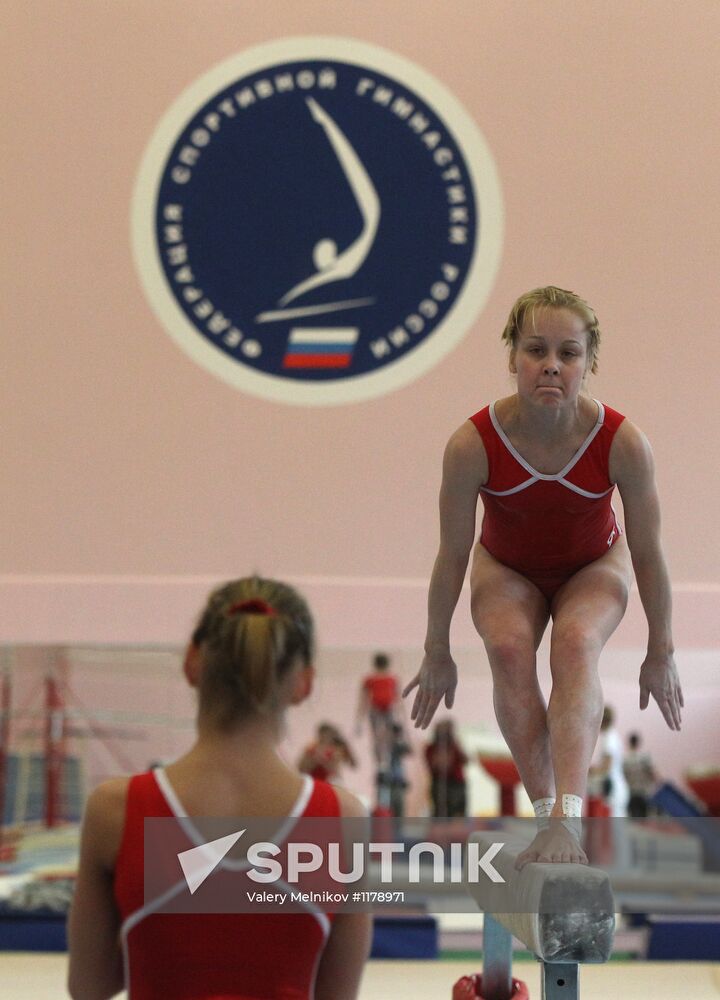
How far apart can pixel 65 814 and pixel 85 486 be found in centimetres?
171

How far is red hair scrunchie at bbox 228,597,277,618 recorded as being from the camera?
191 cm

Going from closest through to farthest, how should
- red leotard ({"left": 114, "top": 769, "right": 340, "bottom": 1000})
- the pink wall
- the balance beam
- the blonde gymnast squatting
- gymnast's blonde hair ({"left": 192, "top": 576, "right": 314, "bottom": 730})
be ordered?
red leotard ({"left": 114, "top": 769, "right": 340, "bottom": 1000}), gymnast's blonde hair ({"left": 192, "top": 576, "right": 314, "bottom": 730}), the balance beam, the blonde gymnast squatting, the pink wall

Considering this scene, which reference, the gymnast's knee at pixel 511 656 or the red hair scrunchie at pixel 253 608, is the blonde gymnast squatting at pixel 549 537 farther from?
the red hair scrunchie at pixel 253 608

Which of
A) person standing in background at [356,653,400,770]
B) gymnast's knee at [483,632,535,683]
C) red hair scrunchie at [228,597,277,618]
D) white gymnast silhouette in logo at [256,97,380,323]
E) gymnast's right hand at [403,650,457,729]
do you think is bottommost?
person standing in background at [356,653,400,770]

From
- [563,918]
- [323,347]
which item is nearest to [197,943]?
[563,918]

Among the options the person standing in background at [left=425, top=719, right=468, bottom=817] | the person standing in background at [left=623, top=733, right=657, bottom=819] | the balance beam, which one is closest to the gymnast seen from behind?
the balance beam

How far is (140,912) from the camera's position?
5.61 feet

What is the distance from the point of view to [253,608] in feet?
6.29

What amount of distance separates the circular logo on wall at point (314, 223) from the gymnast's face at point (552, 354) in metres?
3.43

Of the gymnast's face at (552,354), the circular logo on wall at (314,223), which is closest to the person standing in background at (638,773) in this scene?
the circular logo on wall at (314,223)

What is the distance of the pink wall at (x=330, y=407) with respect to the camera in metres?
6.10

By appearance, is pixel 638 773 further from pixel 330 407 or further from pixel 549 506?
pixel 549 506

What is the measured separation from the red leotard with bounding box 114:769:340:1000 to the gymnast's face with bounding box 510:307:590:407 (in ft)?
4.57

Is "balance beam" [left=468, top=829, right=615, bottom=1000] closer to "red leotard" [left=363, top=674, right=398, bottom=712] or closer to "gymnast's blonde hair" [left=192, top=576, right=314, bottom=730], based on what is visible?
"gymnast's blonde hair" [left=192, top=576, right=314, bottom=730]
